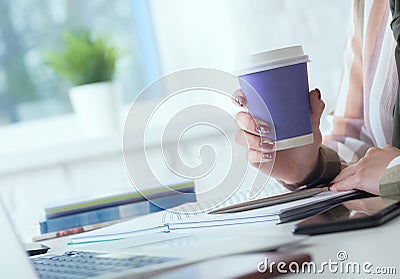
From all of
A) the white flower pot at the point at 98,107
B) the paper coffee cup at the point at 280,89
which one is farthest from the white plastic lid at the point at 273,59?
the white flower pot at the point at 98,107

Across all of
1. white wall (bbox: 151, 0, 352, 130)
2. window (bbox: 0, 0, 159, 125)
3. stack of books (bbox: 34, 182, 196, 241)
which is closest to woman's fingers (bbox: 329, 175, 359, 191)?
stack of books (bbox: 34, 182, 196, 241)

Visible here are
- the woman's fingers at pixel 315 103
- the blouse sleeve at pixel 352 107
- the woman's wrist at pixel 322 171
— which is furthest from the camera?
the blouse sleeve at pixel 352 107

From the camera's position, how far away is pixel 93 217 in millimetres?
1195

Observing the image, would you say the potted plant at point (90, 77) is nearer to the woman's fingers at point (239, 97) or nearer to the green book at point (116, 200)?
the green book at point (116, 200)

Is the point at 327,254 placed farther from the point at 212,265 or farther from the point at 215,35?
the point at 215,35

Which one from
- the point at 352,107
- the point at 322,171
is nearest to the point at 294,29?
the point at 352,107

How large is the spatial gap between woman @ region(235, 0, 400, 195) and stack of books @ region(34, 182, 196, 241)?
0.48 ft

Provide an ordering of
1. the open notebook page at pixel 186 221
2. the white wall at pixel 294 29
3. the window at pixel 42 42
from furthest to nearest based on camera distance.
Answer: the window at pixel 42 42, the white wall at pixel 294 29, the open notebook page at pixel 186 221

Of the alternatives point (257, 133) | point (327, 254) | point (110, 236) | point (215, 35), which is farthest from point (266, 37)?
point (327, 254)

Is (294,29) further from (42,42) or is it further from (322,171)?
(322,171)

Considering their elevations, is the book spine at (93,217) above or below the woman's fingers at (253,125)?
below

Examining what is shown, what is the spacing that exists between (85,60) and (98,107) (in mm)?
136

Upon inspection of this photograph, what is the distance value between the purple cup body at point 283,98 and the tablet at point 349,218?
0.17 m

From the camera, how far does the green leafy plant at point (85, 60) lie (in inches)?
84.7
